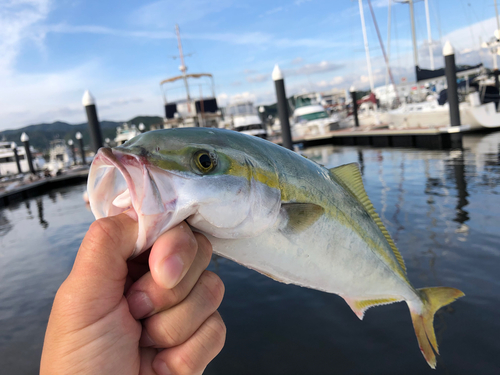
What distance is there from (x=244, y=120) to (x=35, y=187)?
62.2ft

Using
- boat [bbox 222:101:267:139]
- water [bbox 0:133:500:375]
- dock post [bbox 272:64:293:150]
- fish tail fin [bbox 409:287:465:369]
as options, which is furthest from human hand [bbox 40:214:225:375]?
boat [bbox 222:101:267:139]

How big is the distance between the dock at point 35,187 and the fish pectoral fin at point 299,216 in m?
22.2

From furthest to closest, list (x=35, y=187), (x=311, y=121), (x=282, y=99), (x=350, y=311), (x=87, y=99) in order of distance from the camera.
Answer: (x=311, y=121) → (x=35, y=187) → (x=282, y=99) → (x=87, y=99) → (x=350, y=311)

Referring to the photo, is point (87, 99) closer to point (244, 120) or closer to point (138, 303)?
point (138, 303)

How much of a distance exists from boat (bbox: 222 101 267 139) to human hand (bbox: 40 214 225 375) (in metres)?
27.1

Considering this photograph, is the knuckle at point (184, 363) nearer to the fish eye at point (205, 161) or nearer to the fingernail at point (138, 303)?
the fingernail at point (138, 303)

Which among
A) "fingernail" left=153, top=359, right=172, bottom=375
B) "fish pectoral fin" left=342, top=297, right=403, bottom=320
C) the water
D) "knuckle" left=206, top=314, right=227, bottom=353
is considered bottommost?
the water

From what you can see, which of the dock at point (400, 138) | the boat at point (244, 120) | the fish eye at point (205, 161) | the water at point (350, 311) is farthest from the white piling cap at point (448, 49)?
the fish eye at point (205, 161)

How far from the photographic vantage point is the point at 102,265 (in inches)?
48.9

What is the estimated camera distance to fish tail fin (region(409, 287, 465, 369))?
2156 millimetres

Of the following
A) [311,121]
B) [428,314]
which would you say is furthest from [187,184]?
[311,121]

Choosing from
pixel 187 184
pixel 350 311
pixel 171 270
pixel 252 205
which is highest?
pixel 187 184

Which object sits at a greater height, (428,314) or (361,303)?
(361,303)

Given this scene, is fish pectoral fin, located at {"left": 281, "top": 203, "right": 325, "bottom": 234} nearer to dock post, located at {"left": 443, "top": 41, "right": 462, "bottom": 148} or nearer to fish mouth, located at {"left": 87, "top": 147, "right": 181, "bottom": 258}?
fish mouth, located at {"left": 87, "top": 147, "right": 181, "bottom": 258}
